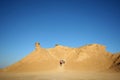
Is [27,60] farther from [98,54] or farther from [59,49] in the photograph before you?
[98,54]

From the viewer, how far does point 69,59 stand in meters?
95.2

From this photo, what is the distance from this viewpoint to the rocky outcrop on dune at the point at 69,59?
83312mm

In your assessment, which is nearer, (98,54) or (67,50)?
(98,54)

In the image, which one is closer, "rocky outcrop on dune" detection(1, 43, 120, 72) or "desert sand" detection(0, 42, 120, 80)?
"desert sand" detection(0, 42, 120, 80)

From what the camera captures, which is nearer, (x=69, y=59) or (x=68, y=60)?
(x=68, y=60)

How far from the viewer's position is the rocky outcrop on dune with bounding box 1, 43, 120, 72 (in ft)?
273

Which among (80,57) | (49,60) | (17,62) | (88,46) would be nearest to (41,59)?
(49,60)

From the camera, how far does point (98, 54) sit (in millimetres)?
93938

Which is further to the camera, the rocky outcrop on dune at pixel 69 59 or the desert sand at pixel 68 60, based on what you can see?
the rocky outcrop on dune at pixel 69 59

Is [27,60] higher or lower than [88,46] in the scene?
lower

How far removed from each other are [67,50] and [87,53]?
12.7 metres

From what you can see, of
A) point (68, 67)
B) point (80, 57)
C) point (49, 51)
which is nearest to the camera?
point (68, 67)

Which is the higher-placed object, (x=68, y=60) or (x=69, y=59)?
(x=69, y=59)

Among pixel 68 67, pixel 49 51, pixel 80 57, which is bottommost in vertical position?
pixel 68 67
